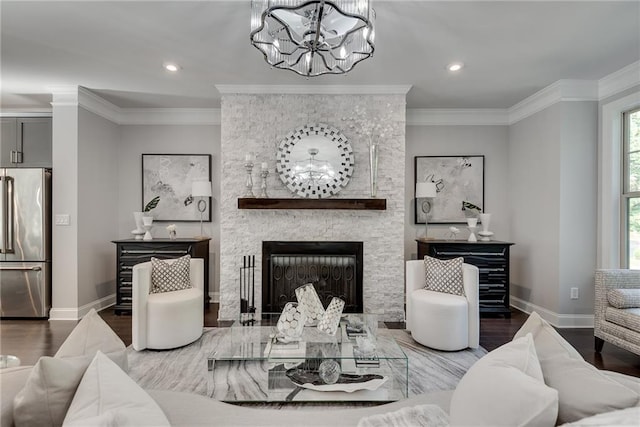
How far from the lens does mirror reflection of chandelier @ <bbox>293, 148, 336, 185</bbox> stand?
398 cm

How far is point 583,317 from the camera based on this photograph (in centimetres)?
381

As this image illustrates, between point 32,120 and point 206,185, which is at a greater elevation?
point 32,120

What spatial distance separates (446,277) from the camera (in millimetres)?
3316

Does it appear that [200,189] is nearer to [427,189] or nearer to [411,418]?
[427,189]

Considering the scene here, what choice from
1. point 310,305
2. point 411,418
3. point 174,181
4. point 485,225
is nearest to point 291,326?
point 310,305

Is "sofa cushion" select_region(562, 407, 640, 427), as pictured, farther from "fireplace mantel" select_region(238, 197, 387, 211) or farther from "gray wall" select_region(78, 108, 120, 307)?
"gray wall" select_region(78, 108, 120, 307)

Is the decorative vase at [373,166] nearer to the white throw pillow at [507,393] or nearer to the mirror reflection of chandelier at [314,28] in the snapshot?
the mirror reflection of chandelier at [314,28]

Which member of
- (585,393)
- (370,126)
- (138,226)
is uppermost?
(370,126)

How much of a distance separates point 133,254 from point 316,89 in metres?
3.00

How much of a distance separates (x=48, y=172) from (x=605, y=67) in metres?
6.21

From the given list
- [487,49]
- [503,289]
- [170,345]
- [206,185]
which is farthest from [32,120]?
[503,289]

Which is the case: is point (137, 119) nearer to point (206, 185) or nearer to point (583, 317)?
point (206, 185)

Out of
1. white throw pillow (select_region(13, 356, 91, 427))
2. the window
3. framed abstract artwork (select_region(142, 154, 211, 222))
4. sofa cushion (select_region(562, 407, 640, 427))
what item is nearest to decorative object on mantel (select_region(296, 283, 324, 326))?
white throw pillow (select_region(13, 356, 91, 427))

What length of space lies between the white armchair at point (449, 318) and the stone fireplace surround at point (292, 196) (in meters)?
0.78
